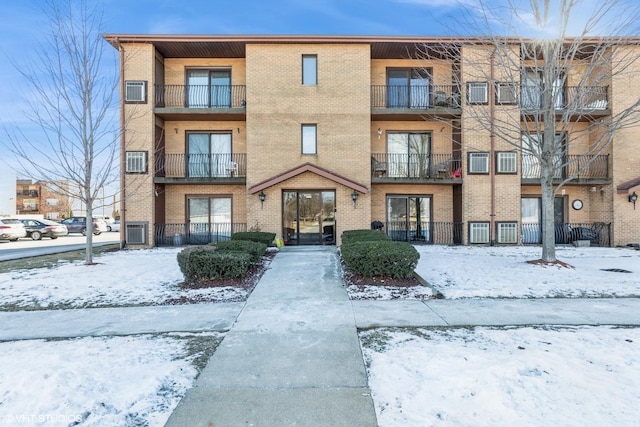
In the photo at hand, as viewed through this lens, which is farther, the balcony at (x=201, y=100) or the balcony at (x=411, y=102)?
the balcony at (x=201, y=100)

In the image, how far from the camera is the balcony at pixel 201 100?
14805 mm

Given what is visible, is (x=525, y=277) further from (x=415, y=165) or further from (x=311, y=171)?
(x=415, y=165)

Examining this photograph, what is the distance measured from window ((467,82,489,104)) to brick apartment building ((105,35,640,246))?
0.04 meters

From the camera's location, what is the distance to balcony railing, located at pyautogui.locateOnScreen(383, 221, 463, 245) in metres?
15.3

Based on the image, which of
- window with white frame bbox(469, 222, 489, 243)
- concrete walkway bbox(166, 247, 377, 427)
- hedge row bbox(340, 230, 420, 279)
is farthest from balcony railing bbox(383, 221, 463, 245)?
concrete walkway bbox(166, 247, 377, 427)

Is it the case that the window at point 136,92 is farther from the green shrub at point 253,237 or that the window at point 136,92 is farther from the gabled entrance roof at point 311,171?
the green shrub at point 253,237

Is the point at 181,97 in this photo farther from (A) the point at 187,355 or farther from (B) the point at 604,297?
(B) the point at 604,297

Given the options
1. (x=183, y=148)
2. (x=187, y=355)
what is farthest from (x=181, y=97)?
(x=187, y=355)

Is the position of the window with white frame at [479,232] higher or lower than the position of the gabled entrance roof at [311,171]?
lower

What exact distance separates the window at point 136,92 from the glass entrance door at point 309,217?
7.12 meters

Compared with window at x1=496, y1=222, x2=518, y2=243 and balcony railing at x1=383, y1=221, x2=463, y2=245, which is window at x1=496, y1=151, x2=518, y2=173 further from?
balcony railing at x1=383, y1=221, x2=463, y2=245

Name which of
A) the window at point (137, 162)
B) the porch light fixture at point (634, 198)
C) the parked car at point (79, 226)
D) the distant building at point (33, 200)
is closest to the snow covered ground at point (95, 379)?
the window at point (137, 162)

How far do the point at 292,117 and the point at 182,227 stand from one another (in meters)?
7.00

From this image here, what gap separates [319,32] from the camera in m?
14.1
